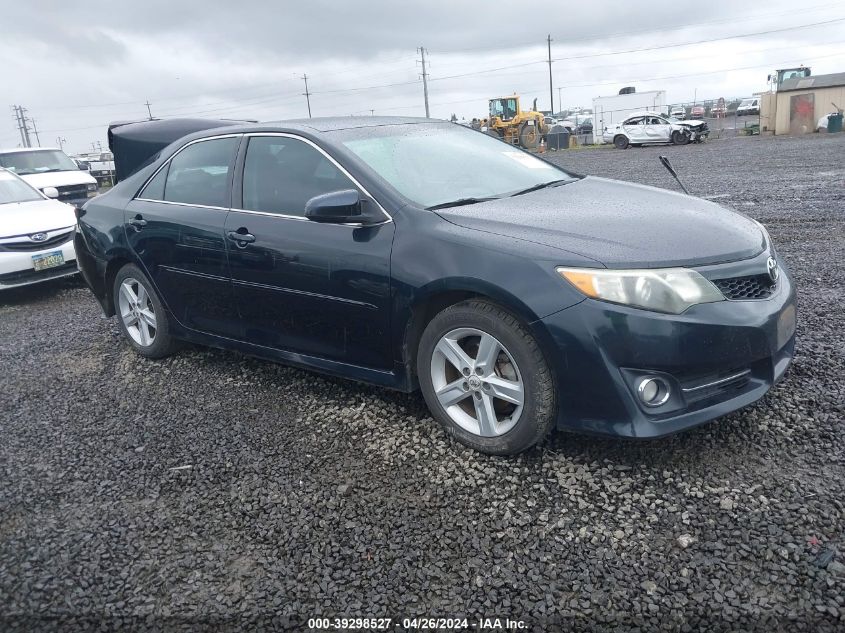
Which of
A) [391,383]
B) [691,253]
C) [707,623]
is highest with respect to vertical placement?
[691,253]

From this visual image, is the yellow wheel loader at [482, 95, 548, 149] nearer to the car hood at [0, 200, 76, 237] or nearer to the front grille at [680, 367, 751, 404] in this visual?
the car hood at [0, 200, 76, 237]

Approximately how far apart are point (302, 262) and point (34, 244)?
17.6ft

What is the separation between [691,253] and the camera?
2930 mm

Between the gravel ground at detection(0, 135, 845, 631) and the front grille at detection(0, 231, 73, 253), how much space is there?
3.88m

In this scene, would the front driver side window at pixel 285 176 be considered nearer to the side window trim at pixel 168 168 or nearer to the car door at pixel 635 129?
the side window trim at pixel 168 168

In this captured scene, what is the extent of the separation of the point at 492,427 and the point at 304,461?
92 cm

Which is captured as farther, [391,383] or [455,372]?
[391,383]

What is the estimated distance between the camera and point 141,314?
505 centimetres

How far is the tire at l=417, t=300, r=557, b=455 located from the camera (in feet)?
9.77

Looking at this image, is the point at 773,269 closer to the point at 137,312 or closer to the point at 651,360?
the point at 651,360

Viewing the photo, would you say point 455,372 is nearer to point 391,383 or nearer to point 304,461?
point 391,383

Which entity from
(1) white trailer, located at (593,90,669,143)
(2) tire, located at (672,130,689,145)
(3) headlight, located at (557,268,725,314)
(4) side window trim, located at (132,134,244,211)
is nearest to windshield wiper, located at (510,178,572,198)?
(3) headlight, located at (557,268,725,314)

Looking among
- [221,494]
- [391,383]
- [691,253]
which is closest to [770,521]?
[691,253]

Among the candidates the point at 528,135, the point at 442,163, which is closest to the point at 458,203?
the point at 442,163
